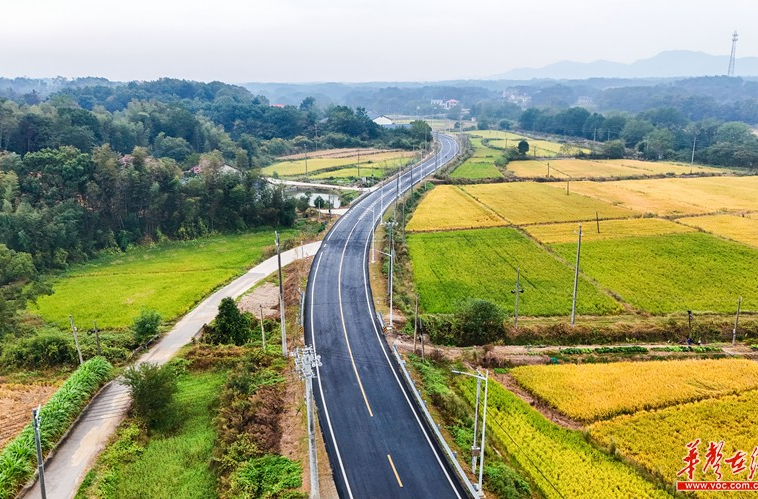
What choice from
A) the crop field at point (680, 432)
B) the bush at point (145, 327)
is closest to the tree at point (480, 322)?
the crop field at point (680, 432)

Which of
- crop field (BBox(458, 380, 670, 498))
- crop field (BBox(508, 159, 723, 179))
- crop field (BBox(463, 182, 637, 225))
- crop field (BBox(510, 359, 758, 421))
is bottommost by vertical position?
crop field (BBox(458, 380, 670, 498))

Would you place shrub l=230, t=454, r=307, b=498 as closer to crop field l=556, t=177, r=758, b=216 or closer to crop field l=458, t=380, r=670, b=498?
crop field l=458, t=380, r=670, b=498

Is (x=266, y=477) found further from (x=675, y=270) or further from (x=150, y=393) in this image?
(x=675, y=270)

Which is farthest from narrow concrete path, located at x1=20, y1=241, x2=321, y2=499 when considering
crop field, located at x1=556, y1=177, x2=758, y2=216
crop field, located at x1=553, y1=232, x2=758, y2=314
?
crop field, located at x1=556, y1=177, x2=758, y2=216

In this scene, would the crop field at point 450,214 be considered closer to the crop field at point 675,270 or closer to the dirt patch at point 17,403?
the crop field at point 675,270

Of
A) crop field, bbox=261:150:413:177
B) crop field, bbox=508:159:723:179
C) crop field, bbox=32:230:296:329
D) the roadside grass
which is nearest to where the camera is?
the roadside grass

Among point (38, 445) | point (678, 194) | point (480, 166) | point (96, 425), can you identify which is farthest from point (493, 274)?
point (480, 166)

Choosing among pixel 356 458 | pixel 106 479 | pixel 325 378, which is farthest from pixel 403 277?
pixel 106 479
